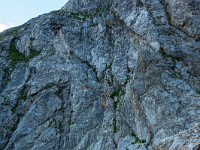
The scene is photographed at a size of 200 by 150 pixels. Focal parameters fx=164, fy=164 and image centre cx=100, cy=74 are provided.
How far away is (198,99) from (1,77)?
3085 centimetres

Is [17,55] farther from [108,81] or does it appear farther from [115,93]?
[115,93]

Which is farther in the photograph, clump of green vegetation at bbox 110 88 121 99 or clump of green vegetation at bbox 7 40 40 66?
clump of green vegetation at bbox 7 40 40 66

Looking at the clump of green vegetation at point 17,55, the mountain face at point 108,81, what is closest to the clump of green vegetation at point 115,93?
the mountain face at point 108,81

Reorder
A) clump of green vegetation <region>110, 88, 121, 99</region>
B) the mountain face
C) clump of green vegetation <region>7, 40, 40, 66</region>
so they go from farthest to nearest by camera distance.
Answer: clump of green vegetation <region>7, 40, 40, 66</region> < clump of green vegetation <region>110, 88, 121, 99</region> < the mountain face

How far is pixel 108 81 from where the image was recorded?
2489 cm

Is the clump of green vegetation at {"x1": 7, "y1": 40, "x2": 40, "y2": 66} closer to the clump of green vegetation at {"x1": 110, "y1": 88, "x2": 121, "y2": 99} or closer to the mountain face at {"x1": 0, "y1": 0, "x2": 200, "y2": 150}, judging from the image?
the mountain face at {"x1": 0, "y1": 0, "x2": 200, "y2": 150}

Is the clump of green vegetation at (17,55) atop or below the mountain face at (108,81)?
atop

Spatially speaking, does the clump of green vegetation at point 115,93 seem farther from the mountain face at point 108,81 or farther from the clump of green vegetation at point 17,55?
the clump of green vegetation at point 17,55

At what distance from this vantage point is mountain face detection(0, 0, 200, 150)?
1653 cm

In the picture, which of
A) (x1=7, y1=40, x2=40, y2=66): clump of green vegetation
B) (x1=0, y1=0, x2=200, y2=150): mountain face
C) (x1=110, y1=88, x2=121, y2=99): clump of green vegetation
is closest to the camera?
(x1=0, y1=0, x2=200, y2=150): mountain face

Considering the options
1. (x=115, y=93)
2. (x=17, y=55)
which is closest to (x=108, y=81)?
(x=115, y=93)

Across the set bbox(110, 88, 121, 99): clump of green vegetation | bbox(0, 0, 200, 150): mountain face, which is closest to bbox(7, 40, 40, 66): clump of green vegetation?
bbox(0, 0, 200, 150): mountain face

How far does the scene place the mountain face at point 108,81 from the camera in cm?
1653

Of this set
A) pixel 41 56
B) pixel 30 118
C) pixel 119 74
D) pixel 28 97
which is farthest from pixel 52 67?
pixel 119 74
